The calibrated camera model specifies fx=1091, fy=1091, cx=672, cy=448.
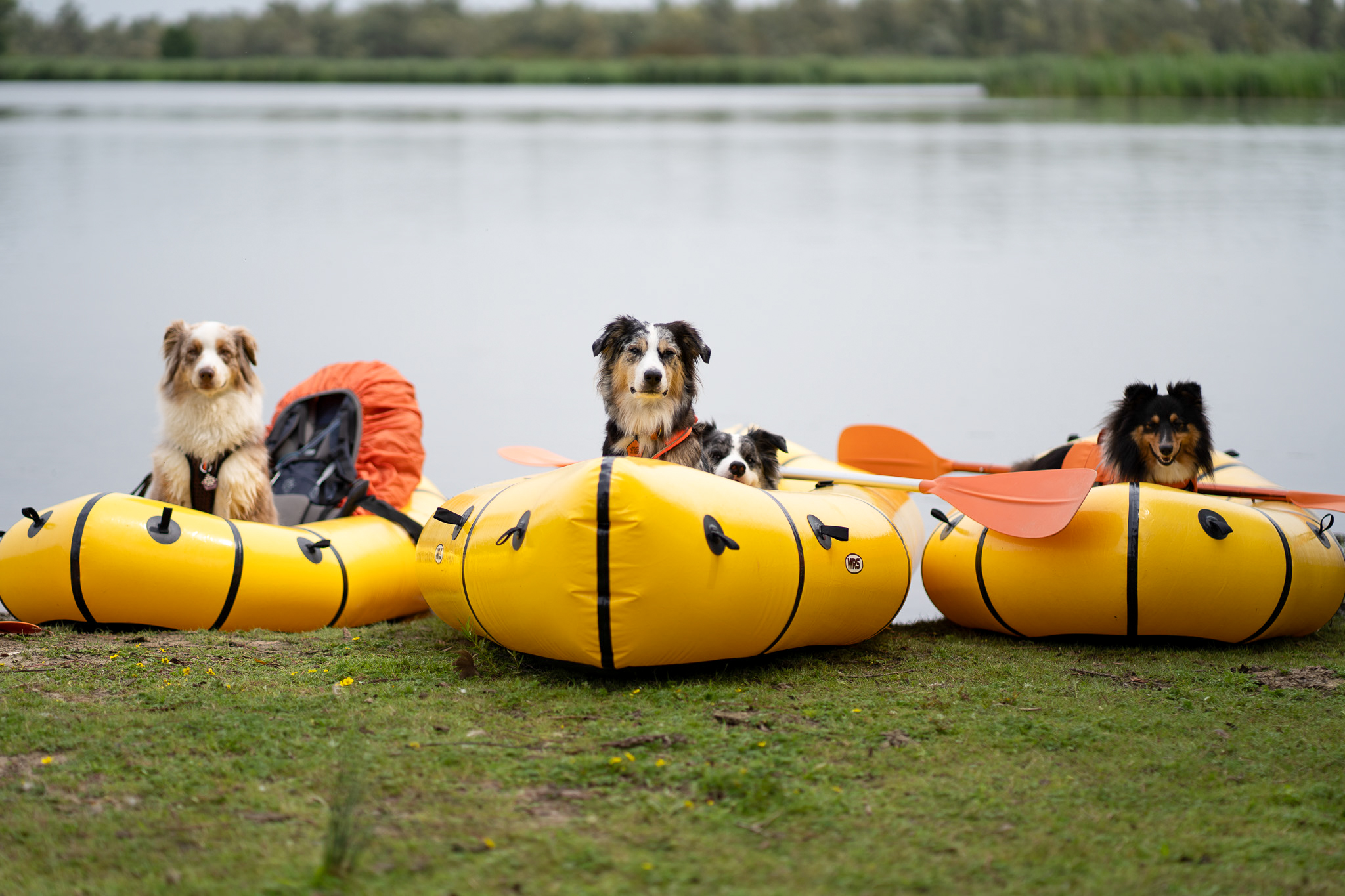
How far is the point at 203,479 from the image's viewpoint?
4469 millimetres

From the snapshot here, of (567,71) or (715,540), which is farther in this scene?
(567,71)

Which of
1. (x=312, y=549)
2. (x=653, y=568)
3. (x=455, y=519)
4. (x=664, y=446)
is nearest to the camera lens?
(x=653, y=568)

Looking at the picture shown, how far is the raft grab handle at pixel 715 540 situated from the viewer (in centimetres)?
349

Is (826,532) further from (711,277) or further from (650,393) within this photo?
(711,277)

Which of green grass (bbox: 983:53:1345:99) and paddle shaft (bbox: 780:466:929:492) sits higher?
green grass (bbox: 983:53:1345:99)

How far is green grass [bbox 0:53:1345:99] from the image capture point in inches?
635

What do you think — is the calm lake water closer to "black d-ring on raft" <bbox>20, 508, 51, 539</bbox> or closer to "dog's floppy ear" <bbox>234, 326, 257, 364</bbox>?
"black d-ring on raft" <bbox>20, 508, 51, 539</bbox>

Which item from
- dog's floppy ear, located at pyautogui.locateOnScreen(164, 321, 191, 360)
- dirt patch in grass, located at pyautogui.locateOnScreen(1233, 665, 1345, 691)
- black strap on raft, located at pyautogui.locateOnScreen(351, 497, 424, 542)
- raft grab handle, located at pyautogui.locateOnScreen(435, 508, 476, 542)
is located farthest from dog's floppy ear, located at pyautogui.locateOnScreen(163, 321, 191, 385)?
dirt patch in grass, located at pyautogui.locateOnScreen(1233, 665, 1345, 691)

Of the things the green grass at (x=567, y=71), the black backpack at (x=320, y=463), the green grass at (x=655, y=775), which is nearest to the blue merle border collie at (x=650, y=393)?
the green grass at (x=655, y=775)

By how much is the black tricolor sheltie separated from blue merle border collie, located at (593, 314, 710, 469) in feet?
5.77

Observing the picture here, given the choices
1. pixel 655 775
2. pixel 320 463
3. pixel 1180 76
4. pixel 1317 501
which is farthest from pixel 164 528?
pixel 1180 76

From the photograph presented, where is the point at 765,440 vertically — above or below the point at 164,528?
above

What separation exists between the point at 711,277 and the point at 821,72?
14.0m

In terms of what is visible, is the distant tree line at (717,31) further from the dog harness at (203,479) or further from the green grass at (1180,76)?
the dog harness at (203,479)
